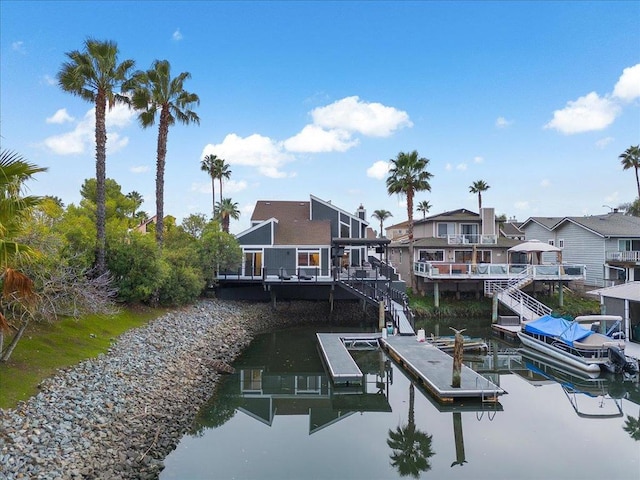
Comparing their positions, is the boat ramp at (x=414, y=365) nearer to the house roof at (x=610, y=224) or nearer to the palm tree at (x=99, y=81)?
the palm tree at (x=99, y=81)

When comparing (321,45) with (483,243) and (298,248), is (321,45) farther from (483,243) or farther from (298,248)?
(483,243)

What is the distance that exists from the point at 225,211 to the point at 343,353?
2885 cm

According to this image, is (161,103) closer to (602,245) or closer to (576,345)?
(576,345)

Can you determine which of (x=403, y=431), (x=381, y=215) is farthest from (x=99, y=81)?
(x=381, y=215)

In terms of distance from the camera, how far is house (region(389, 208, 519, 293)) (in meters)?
29.5

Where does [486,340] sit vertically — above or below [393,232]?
below

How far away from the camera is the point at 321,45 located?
2644cm

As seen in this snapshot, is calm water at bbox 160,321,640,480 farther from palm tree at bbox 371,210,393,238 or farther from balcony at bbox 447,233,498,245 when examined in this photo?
palm tree at bbox 371,210,393,238

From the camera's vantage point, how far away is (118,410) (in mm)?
10648

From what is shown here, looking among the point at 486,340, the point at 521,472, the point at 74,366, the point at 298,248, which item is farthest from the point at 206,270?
the point at 521,472

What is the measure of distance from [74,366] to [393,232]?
45.4m

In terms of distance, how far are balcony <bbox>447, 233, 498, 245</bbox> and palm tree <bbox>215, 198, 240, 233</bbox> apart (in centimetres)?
2295

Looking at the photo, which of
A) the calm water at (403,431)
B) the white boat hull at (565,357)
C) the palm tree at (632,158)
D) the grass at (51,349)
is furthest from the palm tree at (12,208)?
the palm tree at (632,158)

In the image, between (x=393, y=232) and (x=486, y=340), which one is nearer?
(x=486, y=340)
